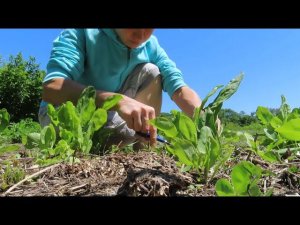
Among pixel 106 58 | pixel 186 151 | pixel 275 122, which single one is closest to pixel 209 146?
pixel 186 151

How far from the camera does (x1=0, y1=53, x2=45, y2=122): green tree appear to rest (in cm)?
841

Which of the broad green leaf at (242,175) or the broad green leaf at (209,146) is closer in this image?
the broad green leaf at (242,175)

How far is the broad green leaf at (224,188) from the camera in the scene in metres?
0.67

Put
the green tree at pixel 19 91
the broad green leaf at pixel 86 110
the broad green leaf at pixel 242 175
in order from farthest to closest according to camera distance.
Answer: the green tree at pixel 19 91 → the broad green leaf at pixel 86 110 → the broad green leaf at pixel 242 175

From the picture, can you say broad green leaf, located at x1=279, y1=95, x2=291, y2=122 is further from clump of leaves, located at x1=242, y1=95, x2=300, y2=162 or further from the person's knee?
the person's knee

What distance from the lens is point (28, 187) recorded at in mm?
870

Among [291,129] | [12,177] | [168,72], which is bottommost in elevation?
[12,177]

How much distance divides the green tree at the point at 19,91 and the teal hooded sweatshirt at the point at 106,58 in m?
6.20

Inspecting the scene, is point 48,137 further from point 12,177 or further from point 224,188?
point 224,188

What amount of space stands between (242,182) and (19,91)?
324 inches

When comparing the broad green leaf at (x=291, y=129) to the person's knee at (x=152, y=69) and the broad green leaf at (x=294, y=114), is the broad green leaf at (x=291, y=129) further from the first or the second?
the person's knee at (x=152, y=69)

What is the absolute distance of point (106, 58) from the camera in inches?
88.6

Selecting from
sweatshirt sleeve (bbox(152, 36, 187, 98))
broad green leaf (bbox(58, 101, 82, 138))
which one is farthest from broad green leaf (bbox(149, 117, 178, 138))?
sweatshirt sleeve (bbox(152, 36, 187, 98))

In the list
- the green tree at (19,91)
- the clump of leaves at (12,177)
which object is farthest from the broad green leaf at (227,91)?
the green tree at (19,91)
